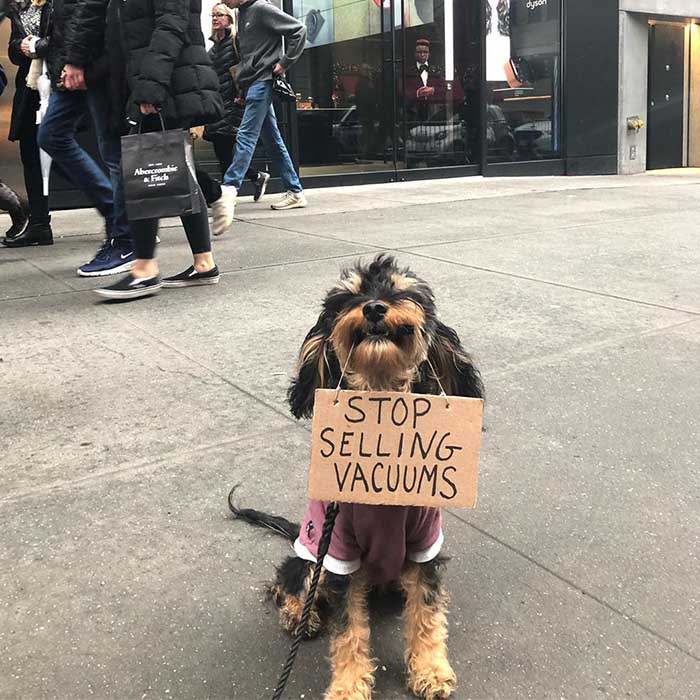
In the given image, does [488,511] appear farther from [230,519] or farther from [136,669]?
[136,669]

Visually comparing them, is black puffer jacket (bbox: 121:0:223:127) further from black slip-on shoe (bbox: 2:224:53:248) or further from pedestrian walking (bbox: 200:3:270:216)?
pedestrian walking (bbox: 200:3:270:216)

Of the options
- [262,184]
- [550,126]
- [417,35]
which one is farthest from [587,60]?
[262,184]

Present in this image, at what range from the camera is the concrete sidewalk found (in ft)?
6.59

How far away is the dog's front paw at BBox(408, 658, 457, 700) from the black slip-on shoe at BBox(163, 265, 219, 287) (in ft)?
13.1

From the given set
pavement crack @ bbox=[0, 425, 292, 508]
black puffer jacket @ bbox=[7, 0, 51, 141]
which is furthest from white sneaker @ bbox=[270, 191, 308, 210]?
pavement crack @ bbox=[0, 425, 292, 508]

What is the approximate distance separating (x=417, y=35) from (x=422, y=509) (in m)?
11.8

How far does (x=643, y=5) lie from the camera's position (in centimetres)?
1409

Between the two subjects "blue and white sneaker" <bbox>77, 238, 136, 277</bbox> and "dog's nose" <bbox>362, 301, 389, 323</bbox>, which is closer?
"dog's nose" <bbox>362, 301, 389, 323</bbox>

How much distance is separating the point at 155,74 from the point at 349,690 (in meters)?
4.01

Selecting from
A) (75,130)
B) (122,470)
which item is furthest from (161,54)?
(122,470)

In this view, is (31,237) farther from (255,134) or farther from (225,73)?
(225,73)

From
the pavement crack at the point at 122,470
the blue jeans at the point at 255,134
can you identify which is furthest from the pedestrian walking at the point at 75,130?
the pavement crack at the point at 122,470

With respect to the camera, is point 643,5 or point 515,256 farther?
point 643,5

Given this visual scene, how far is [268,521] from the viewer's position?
8.38ft
